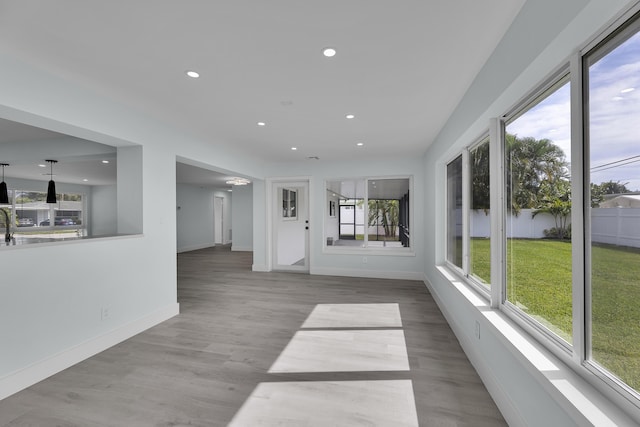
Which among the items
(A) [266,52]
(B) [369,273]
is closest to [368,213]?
(B) [369,273]

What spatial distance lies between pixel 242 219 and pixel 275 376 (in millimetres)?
8514

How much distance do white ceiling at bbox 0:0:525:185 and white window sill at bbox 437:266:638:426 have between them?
1869 mm

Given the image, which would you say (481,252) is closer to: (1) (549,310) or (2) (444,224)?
(1) (549,310)

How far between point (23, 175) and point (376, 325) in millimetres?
9739

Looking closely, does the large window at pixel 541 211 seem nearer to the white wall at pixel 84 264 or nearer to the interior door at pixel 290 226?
the white wall at pixel 84 264

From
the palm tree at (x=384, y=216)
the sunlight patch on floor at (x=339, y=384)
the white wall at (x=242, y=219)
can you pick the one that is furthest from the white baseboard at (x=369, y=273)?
the white wall at (x=242, y=219)

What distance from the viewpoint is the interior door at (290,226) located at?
6.46m

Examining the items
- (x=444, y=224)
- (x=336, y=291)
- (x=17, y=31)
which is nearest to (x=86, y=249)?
(x=17, y=31)

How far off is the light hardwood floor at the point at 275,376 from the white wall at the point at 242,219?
638 centimetres

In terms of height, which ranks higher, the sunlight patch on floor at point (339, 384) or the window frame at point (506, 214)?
the window frame at point (506, 214)

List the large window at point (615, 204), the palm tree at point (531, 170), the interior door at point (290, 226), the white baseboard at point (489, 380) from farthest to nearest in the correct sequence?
the interior door at point (290, 226) → the white baseboard at point (489, 380) → the palm tree at point (531, 170) → the large window at point (615, 204)

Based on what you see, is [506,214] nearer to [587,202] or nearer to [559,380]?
[587,202]

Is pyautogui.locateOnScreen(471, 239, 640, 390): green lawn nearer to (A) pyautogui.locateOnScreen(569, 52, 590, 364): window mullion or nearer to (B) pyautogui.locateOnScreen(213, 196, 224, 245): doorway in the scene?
(A) pyautogui.locateOnScreen(569, 52, 590, 364): window mullion

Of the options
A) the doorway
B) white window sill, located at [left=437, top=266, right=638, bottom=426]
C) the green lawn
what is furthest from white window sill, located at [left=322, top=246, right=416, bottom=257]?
the doorway
